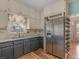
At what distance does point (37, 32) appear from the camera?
588cm

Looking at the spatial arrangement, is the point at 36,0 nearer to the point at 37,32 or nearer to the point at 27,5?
the point at 27,5

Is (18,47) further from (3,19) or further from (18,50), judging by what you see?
(3,19)

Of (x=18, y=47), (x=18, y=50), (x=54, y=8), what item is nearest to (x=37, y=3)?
(x=54, y=8)


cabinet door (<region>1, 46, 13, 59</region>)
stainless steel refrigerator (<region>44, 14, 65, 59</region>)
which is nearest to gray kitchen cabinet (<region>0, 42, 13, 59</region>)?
cabinet door (<region>1, 46, 13, 59</region>)

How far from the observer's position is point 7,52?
3086 millimetres

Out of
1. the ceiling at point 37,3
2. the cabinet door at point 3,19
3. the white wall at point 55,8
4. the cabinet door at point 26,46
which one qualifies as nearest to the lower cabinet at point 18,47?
the cabinet door at point 26,46

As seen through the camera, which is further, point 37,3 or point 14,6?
point 37,3

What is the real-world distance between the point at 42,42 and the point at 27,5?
239cm

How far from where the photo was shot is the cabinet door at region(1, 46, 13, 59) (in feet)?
9.58

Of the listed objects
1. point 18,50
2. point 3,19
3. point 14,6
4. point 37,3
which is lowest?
point 18,50

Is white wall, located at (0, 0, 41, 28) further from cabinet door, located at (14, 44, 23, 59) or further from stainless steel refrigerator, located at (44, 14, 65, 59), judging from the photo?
stainless steel refrigerator, located at (44, 14, 65, 59)

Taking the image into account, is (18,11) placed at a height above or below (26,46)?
above

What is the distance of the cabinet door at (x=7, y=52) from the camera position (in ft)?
9.58

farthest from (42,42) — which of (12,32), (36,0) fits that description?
(36,0)
